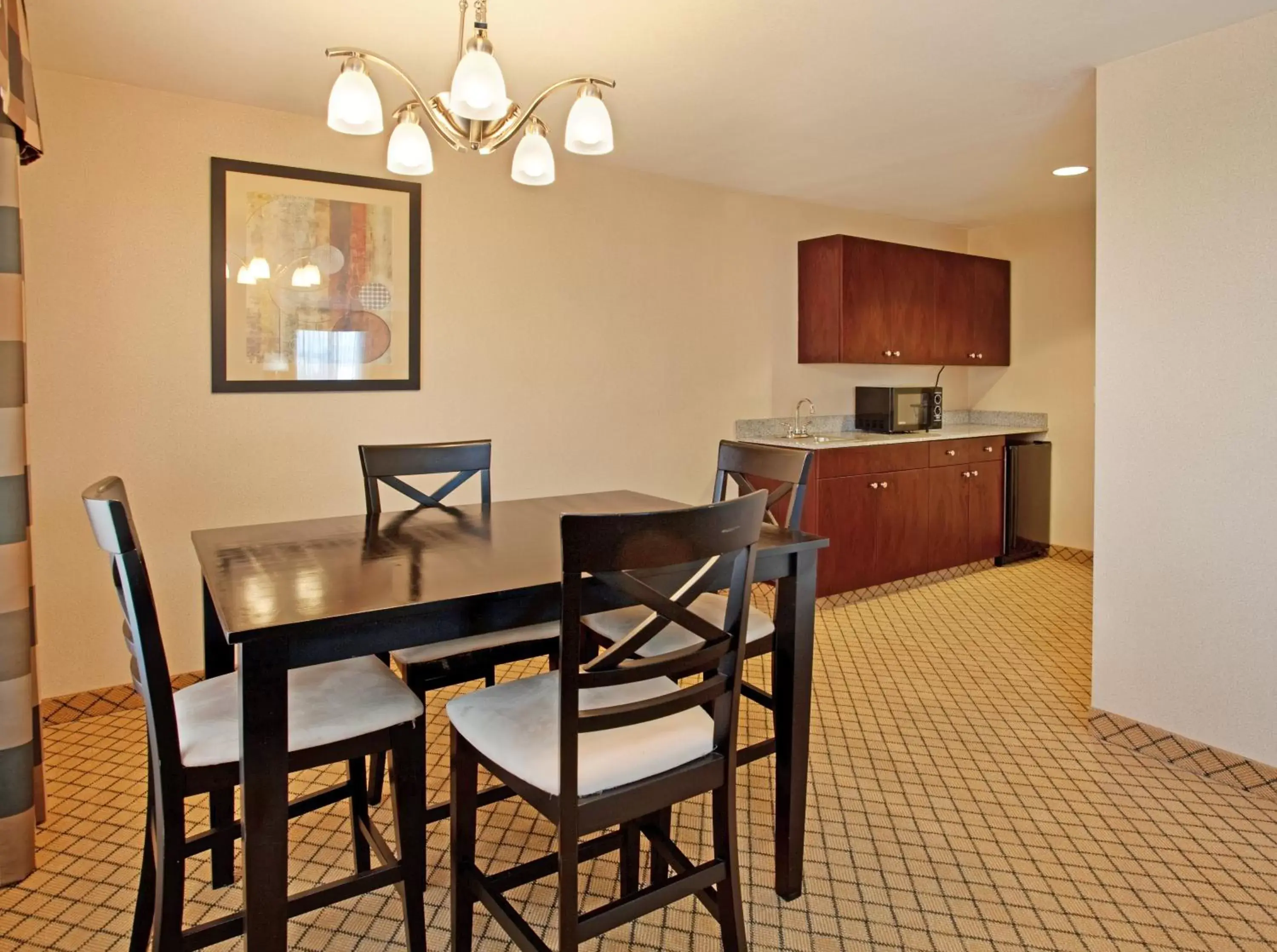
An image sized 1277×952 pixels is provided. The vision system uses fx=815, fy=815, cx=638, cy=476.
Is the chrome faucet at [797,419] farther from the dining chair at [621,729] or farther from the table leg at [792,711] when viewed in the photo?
the dining chair at [621,729]

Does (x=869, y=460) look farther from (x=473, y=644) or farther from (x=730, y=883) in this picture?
(x=730, y=883)

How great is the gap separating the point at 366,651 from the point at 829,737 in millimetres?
1914

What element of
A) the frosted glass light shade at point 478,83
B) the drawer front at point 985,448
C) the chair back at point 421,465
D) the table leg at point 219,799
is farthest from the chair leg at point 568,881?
the drawer front at point 985,448

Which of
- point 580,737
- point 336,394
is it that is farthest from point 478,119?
point 336,394

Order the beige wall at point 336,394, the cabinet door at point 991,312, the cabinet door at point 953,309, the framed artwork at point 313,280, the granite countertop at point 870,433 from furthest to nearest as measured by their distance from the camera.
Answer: the cabinet door at point 991,312 → the cabinet door at point 953,309 → the granite countertop at point 870,433 → the framed artwork at point 313,280 → the beige wall at point 336,394

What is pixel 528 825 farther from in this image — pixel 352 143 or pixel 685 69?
pixel 352 143

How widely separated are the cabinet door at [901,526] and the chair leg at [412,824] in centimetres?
345

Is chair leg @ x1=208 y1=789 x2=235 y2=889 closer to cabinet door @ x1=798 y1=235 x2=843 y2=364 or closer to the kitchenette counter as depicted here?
the kitchenette counter

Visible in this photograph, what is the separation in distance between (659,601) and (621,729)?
31 centimetres

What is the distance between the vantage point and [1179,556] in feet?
8.65

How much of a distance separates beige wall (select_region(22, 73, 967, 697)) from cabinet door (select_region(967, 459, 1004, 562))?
1.50 m

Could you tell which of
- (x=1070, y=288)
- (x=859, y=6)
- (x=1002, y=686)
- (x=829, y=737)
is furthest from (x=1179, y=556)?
(x=1070, y=288)

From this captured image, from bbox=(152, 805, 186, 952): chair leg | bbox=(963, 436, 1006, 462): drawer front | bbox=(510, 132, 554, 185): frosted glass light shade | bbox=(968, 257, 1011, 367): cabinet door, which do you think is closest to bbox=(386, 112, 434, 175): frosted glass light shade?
bbox=(510, 132, 554, 185): frosted glass light shade

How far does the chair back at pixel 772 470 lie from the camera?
7.86 feet
